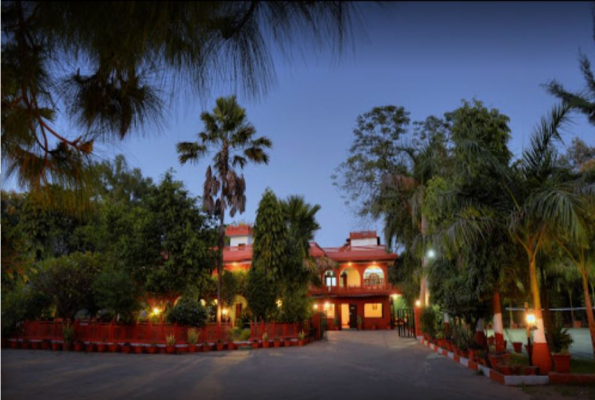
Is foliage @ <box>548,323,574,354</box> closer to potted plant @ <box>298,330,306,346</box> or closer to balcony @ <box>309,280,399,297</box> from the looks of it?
potted plant @ <box>298,330,306,346</box>

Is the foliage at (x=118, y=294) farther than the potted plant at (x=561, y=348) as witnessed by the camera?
Yes

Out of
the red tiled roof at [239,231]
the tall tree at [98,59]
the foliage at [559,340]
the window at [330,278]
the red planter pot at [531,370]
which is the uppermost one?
the red tiled roof at [239,231]

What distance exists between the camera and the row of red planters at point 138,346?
17656 mm

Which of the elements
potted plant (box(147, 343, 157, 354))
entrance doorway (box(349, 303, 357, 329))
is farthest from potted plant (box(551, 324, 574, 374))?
entrance doorway (box(349, 303, 357, 329))

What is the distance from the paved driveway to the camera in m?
9.01

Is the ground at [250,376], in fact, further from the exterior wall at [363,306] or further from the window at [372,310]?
the window at [372,310]

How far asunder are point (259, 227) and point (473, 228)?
14.7 meters

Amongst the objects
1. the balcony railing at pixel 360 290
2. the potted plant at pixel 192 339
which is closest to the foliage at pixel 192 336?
the potted plant at pixel 192 339

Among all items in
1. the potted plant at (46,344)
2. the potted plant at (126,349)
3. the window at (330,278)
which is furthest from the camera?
the window at (330,278)

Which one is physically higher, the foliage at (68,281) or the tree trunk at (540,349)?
the foliage at (68,281)

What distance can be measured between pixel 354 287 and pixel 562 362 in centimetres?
2406

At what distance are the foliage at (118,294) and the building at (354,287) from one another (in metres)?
13.6

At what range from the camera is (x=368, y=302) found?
111 feet

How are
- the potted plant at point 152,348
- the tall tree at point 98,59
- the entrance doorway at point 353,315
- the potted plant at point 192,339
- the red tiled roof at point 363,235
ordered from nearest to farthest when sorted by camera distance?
the tall tree at point 98,59 → the potted plant at point 152,348 → the potted plant at point 192,339 → the entrance doorway at point 353,315 → the red tiled roof at point 363,235
